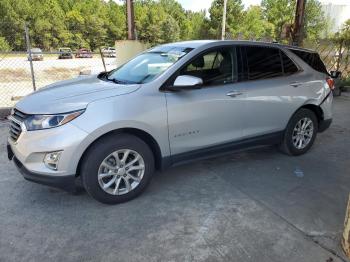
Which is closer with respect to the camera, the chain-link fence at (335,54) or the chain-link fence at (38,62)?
the chain-link fence at (38,62)

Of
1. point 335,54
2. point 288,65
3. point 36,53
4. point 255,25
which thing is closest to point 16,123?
point 288,65

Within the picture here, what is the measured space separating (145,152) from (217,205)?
3.11ft

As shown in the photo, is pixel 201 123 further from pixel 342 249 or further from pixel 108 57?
pixel 108 57

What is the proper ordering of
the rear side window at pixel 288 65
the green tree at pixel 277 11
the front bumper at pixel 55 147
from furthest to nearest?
the green tree at pixel 277 11, the rear side window at pixel 288 65, the front bumper at pixel 55 147

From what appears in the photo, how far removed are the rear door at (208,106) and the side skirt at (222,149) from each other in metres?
0.06

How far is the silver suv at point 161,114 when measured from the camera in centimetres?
316

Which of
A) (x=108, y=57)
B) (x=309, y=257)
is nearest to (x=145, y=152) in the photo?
(x=309, y=257)

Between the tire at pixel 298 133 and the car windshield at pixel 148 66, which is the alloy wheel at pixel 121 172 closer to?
the car windshield at pixel 148 66

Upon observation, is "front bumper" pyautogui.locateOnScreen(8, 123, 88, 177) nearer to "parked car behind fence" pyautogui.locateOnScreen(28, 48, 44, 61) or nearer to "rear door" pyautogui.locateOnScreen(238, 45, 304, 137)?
"rear door" pyautogui.locateOnScreen(238, 45, 304, 137)

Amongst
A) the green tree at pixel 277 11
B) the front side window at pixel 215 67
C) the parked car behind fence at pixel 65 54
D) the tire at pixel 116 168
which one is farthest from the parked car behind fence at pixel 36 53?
the green tree at pixel 277 11

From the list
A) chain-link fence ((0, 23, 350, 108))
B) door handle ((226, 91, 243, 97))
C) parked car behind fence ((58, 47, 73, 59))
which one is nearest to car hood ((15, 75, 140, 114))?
door handle ((226, 91, 243, 97))

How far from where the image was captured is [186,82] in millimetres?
3506

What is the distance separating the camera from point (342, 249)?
110 inches

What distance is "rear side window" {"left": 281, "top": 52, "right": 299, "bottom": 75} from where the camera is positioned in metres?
4.55
